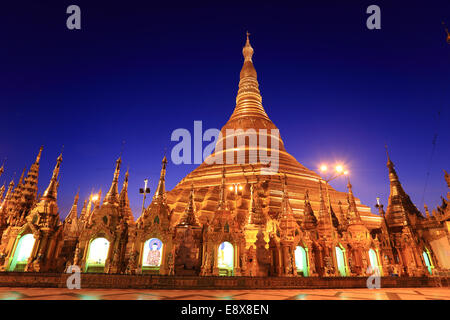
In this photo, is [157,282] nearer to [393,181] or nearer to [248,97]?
[393,181]

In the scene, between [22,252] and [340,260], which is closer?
[22,252]

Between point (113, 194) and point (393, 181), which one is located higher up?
point (393, 181)

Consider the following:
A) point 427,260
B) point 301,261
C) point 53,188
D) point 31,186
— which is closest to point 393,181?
point 427,260

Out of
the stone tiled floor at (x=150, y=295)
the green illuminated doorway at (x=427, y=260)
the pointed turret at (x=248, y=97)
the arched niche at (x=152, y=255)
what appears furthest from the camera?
the pointed turret at (x=248, y=97)

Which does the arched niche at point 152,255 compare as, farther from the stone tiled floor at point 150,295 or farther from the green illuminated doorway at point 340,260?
the green illuminated doorway at point 340,260

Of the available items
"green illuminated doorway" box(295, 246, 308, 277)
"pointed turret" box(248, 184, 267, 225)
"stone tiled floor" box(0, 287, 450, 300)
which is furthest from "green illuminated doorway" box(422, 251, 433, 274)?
"stone tiled floor" box(0, 287, 450, 300)

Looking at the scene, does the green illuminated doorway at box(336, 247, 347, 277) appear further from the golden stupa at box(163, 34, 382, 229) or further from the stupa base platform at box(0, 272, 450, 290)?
the stupa base platform at box(0, 272, 450, 290)

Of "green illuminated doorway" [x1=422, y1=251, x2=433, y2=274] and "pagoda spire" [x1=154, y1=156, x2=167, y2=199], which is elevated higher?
"pagoda spire" [x1=154, y1=156, x2=167, y2=199]

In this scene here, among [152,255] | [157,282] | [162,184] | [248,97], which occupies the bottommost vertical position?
[157,282]

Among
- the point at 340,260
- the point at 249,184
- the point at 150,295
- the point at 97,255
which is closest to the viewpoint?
the point at 150,295

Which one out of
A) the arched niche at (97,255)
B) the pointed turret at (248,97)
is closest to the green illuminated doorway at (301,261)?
the arched niche at (97,255)
